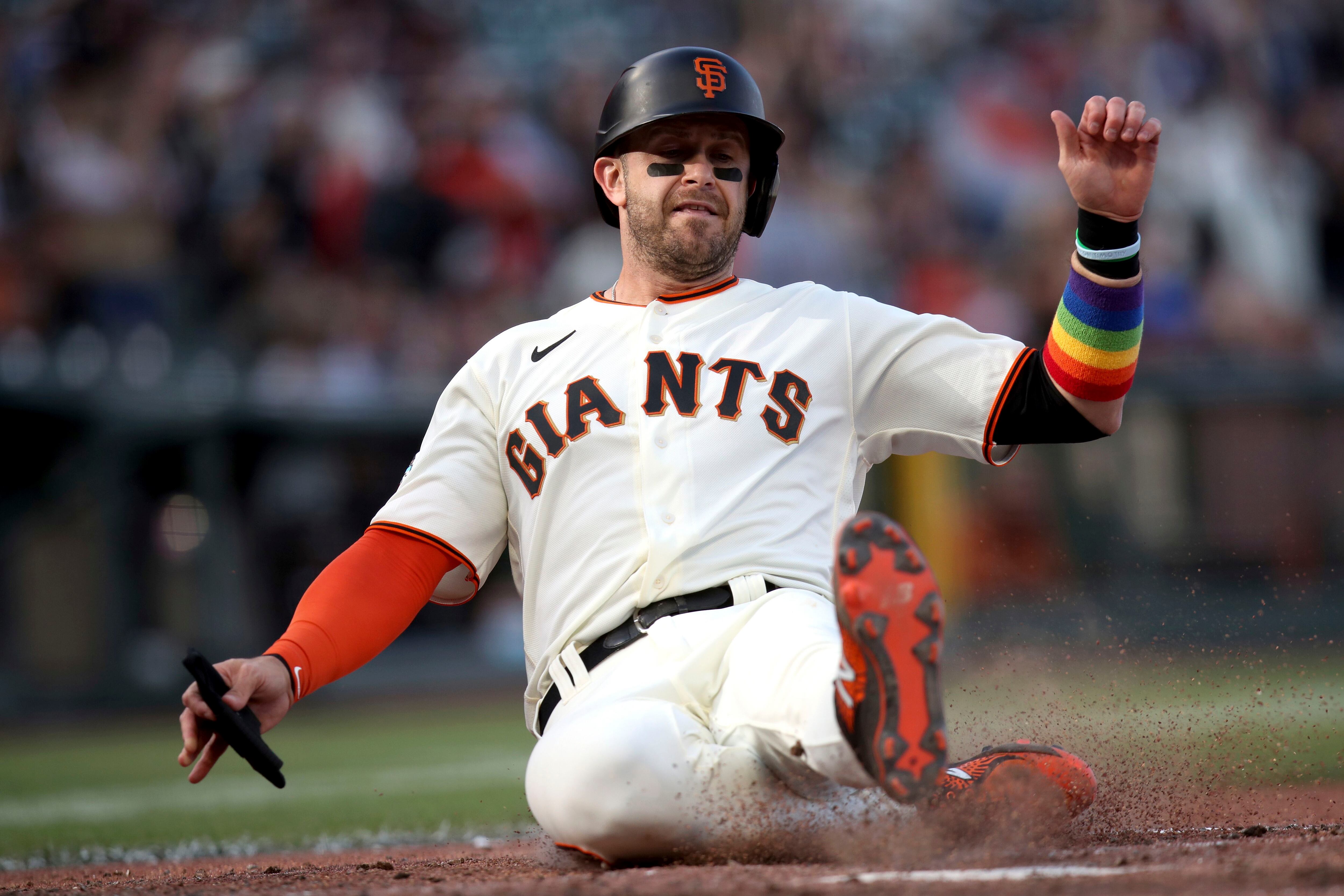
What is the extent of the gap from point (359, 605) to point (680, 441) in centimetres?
74

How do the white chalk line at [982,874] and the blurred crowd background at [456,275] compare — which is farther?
Result: the blurred crowd background at [456,275]

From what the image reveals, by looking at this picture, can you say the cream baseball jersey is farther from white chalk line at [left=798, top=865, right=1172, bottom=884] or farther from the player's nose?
white chalk line at [left=798, top=865, right=1172, bottom=884]

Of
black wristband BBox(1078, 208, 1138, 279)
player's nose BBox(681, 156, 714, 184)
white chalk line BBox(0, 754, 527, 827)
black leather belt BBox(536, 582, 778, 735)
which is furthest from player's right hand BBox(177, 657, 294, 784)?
white chalk line BBox(0, 754, 527, 827)

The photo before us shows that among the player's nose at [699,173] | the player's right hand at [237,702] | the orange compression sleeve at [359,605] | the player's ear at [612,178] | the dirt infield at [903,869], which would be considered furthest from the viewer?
the player's ear at [612,178]

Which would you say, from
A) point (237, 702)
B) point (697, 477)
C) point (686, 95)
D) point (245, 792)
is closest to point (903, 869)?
point (697, 477)

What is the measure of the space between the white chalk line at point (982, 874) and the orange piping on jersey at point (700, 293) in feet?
4.44

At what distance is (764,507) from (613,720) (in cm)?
58

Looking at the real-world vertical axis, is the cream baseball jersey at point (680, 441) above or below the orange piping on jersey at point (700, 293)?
below

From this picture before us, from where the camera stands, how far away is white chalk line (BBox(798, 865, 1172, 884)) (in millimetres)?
2057

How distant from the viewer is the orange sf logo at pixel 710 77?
9.94 ft

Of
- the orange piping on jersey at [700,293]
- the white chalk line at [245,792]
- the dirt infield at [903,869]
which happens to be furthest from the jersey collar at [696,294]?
the white chalk line at [245,792]

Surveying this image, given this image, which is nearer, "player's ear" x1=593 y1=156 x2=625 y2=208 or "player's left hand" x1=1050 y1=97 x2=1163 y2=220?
"player's left hand" x1=1050 y1=97 x2=1163 y2=220

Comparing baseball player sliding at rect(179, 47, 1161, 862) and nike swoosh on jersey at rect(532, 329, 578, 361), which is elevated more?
nike swoosh on jersey at rect(532, 329, 578, 361)

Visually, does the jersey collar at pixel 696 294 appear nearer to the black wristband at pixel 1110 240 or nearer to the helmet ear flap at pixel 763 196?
the helmet ear flap at pixel 763 196
